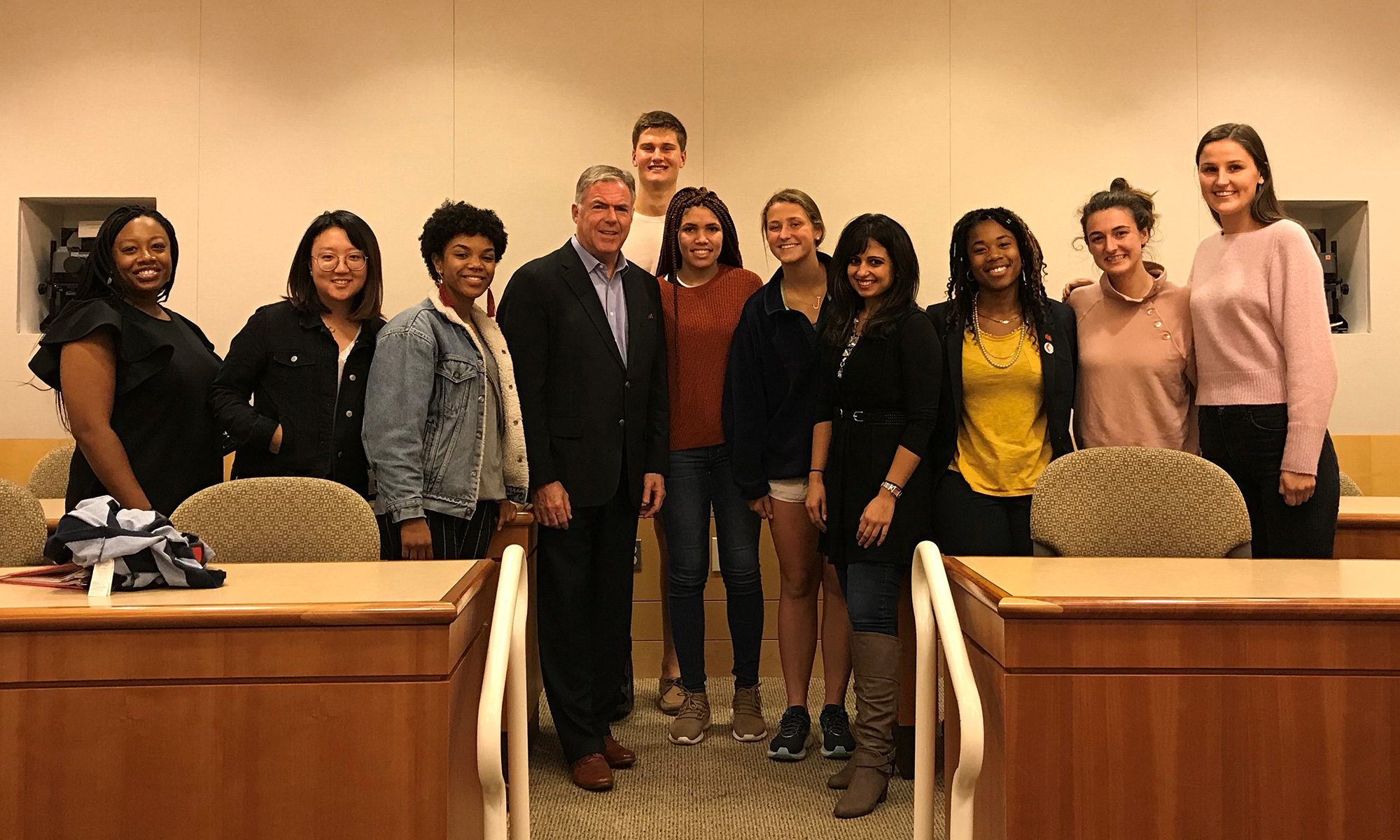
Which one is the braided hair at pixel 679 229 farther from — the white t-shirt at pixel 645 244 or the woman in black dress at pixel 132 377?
the woman in black dress at pixel 132 377

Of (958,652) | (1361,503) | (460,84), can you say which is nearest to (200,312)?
(460,84)

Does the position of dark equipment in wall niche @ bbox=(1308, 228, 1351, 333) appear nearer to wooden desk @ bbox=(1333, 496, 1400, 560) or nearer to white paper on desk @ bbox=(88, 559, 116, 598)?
wooden desk @ bbox=(1333, 496, 1400, 560)

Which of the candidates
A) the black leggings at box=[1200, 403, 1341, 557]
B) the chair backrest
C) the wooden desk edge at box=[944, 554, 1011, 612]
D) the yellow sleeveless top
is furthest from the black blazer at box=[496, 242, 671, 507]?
the chair backrest

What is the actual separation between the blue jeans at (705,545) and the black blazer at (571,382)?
277mm

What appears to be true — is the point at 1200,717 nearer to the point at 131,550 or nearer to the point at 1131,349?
the point at 1131,349

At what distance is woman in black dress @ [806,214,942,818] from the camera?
2607 mm

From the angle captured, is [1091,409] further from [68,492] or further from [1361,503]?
[68,492]

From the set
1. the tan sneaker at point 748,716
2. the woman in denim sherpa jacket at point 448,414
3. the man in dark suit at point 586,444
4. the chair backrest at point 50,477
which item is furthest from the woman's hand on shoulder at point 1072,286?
the chair backrest at point 50,477

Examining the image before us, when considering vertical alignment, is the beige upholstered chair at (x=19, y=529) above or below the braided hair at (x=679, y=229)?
below

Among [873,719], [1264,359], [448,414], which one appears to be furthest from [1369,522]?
[448,414]

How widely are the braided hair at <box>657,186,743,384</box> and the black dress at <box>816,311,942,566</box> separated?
576 millimetres

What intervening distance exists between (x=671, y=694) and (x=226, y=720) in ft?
6.48

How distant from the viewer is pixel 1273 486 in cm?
250

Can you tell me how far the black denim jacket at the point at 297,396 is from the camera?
2611mm
